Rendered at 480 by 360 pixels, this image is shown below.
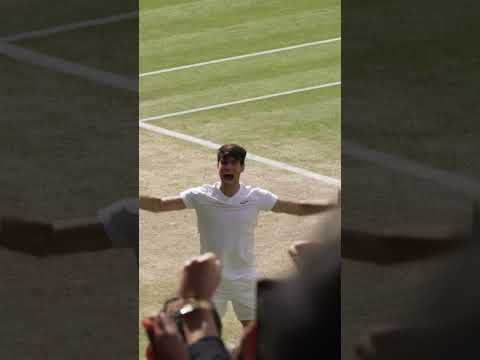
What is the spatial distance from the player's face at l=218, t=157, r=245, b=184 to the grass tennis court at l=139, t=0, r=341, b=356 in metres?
1.84

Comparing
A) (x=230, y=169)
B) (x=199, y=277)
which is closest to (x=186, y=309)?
(x=199, y=277)

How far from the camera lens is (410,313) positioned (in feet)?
14.3

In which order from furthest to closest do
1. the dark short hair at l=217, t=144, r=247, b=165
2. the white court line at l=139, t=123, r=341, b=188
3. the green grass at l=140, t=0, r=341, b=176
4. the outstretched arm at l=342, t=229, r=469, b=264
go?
the green grass at l=140, t=0, r=341, b=176 < the white court line at l=139, t=123, r=341, b=188 < the dark short hair at l=217, t=144, r=247, b=165 < the outstretched arm at l=342, t=229, r=469, b=264

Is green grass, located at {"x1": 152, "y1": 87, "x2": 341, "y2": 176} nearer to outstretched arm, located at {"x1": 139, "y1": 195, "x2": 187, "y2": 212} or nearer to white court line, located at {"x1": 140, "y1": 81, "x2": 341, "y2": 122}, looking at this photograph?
white court line, located at {"x1": 140, "y1": 81, "x2": 341, "y2": 122}

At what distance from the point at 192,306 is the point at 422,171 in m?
1.00

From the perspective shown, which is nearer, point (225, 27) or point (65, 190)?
point (65, 190)

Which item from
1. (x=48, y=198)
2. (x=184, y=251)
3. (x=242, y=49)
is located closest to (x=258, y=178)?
(x=184, y=251)

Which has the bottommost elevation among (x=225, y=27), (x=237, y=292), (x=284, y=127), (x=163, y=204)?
(x=237, y=292)

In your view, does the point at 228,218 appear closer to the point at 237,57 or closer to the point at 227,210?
the point at 227,210

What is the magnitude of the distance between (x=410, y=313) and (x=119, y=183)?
3.49 feet

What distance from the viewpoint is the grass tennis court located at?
37.3ft

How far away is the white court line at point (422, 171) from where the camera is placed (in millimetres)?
4250

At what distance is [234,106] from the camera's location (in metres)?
15.4

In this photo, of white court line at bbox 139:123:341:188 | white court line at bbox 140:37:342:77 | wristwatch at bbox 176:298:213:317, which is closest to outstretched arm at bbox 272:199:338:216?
wristwatch at bbox 176:298:213:317
